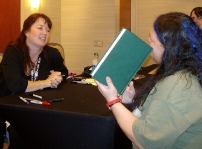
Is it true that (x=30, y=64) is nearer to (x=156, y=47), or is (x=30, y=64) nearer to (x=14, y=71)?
(x=14, y=71)

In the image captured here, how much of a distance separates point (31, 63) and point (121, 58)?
99cm

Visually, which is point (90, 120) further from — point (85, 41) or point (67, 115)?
point (85, 41)

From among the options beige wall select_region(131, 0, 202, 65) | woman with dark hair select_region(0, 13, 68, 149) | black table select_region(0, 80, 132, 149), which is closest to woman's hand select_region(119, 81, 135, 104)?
black table select_region(0, 80, 132, 149)

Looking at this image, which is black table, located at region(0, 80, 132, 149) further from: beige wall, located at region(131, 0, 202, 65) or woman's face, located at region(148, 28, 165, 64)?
beige wall, located at region(131, 0, 202, 65)

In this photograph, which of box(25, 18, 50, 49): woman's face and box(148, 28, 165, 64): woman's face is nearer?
box(148, 28, 165, 64): woman's face

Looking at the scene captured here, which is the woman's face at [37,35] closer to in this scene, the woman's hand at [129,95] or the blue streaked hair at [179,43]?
the woman's hand at [129,95]

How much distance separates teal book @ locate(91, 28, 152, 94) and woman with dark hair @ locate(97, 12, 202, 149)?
0.15 feet

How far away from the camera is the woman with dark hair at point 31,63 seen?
62.2 inches

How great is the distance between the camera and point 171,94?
0.80 m

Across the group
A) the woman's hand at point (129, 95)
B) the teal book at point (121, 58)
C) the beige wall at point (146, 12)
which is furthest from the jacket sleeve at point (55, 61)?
the beige wall at point (146, 12)

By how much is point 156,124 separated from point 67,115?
0.45 meters

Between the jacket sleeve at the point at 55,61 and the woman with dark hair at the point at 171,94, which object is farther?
the jacket sleeve at the point at 55,61

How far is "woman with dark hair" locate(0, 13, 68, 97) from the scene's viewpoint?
5.18ft

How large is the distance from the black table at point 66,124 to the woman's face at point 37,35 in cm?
63
